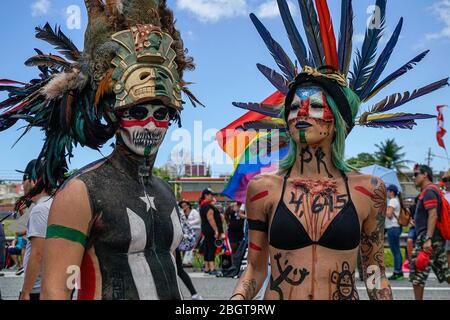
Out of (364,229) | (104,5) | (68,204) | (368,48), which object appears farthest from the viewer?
(368,48)

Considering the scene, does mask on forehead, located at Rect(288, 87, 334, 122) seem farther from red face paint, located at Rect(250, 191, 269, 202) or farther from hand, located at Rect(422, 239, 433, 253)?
hand, located at Rect(422, 239, 433, 253)

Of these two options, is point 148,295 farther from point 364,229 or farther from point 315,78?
point 315,78

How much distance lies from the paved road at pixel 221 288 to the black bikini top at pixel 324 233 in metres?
5.78

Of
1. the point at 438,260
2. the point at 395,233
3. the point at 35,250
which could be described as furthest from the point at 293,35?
the point at 395,233

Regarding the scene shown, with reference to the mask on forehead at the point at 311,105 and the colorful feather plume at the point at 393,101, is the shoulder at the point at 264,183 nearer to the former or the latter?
the mask on forehead at the point at 311,105

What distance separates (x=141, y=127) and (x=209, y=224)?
963cm

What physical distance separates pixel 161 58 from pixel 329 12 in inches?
64.5

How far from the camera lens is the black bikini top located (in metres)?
3.42

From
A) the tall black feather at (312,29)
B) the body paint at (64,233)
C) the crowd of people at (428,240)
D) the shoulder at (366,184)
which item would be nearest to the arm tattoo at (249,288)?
the shoulder at (366,184)

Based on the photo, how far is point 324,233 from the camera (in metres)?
3.43

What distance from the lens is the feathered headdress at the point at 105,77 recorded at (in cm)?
303

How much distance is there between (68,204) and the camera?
2699mm

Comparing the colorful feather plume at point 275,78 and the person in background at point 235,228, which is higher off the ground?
the colorful feather plume at point 275,78

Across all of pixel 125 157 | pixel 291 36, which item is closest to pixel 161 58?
pixel 125 157
